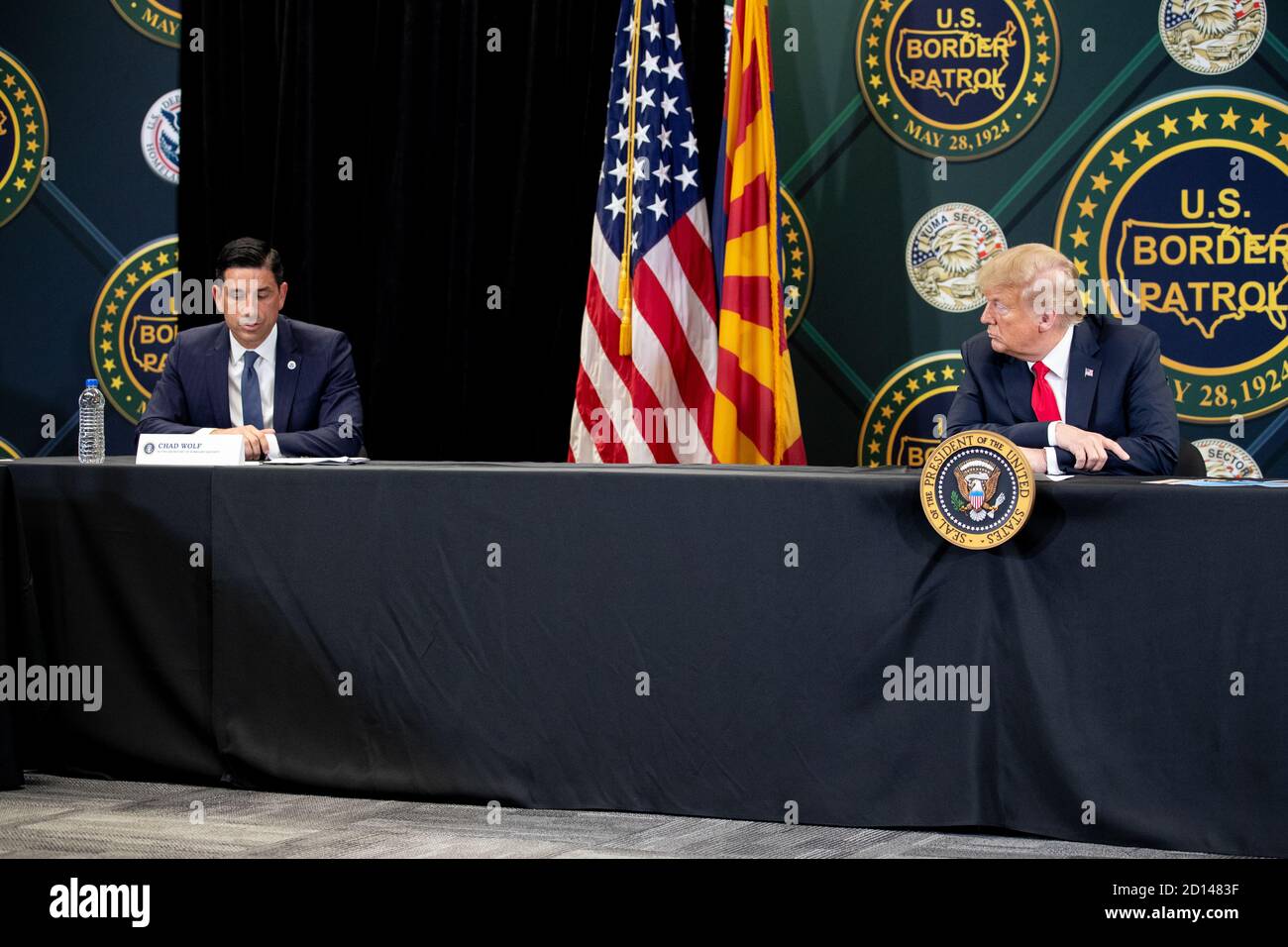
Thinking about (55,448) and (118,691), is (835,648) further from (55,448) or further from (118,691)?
(55,448)

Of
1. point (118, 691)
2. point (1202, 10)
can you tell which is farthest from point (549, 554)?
point (1202, 10)

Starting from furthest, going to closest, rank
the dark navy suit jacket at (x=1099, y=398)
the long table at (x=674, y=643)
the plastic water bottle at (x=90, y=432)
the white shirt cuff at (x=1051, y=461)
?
the plastic water bottle at (x=90, y=432) → the dark navy suit jacket at (x=1099, y=398) → the white shirt cuff at (x=1051, y=461) → the long table at (x=674, y=643)

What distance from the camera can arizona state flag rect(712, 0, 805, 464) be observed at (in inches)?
181

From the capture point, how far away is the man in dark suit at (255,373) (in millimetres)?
3859

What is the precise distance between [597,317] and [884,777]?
2.34 metres

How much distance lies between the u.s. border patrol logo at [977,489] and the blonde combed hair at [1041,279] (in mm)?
638

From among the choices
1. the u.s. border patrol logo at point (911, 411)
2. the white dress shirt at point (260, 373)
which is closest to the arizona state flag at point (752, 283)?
the u.s. border patrol logo at point (911, 411)

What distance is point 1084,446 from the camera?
294 cm

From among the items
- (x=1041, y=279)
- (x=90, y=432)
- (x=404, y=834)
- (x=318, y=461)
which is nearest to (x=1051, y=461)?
(x=1041, y=279)

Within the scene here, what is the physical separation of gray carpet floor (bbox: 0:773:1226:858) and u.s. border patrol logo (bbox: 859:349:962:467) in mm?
2326

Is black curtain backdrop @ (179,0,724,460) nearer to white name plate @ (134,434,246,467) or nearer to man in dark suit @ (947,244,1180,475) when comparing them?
white name plate @ (134,434,246,467)

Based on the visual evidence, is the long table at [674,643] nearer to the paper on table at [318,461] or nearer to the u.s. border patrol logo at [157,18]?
the paper on table at [318,461]

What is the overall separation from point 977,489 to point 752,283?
2.09 m

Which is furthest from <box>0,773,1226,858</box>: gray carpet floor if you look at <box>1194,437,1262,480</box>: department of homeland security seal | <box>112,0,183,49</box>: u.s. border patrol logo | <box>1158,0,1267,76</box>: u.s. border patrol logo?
<box>112,0,183,49</box>: u.s. border patrol logo
